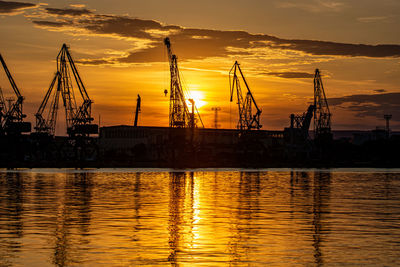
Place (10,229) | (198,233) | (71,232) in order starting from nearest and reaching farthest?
(198,233) < (71,232) < (10,229)

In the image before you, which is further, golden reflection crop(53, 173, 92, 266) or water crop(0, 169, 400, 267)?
golden reflection crop(53, 173, 92, 266)

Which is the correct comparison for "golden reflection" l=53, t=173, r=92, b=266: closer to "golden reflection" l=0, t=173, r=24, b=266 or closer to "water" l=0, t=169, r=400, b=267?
"water" l=0, t=169, r=400, b=267

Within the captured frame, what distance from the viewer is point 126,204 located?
46.0 meters

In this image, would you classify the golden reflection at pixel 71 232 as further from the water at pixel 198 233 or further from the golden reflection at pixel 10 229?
the golden reflection at pixel 10 229

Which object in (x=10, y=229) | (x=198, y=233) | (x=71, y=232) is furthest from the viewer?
(x=10, y=229)

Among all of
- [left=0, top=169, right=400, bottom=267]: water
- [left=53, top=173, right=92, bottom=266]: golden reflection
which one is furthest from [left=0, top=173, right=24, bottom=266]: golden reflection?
Result: [left=53, top=173, right=92, bottom=266]: golden reflection

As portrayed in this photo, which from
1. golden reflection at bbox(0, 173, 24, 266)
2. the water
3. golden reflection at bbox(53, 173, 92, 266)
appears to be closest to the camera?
the water

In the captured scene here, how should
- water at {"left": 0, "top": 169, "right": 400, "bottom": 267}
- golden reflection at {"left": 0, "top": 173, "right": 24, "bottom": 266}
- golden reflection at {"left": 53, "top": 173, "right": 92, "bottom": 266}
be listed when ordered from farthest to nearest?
golden reflection at {"left": 0, "top": 173, "right": 24, "bottom": 266}, golden reflection at {"left": 53, "top": 173, "right": 92, "bottom": 266}, water at {"left": 0, "top": 169, "right": 400, "bottom": 267}

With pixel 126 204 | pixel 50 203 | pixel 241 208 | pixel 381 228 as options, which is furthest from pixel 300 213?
pixel 50 203

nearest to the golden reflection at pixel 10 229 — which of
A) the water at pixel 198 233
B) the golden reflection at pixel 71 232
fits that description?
the water at pixel 198 233

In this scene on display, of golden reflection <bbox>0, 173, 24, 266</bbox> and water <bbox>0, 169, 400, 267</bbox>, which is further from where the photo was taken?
golden reflection <bbox>0, 173, 24, 266</bbox>

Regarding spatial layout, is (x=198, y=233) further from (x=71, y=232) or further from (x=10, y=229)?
(x=10, y=229)

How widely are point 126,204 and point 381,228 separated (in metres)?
20.4

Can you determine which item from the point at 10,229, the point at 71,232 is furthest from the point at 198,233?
the point at 10,229
